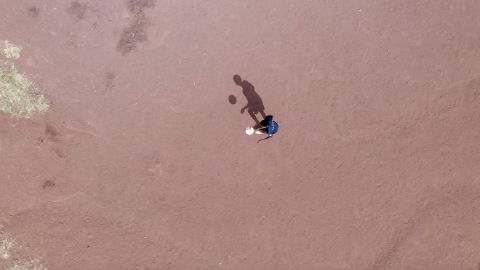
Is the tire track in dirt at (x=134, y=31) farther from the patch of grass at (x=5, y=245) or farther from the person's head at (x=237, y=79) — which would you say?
the patch of grass at (x=5, y=245)

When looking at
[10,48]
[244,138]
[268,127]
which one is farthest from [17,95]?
[268,127]

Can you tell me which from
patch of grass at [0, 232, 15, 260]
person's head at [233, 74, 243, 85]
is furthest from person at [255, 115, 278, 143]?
patch of grass at [0, 232, 15, 260]

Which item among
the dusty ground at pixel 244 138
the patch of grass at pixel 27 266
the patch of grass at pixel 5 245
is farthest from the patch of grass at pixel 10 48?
the patch of grass at pixel 27 266

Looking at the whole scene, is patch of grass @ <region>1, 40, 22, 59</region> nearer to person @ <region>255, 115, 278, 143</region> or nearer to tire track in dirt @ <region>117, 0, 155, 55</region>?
tire track in dirt @ <region>117, 0, 155, 55</region>

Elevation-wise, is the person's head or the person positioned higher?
the person's head

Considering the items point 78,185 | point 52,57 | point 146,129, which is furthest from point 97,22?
point 78,185

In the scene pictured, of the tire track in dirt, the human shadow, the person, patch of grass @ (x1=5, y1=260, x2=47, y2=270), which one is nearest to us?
the person

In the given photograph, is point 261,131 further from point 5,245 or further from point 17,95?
point 5,245
